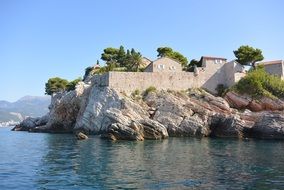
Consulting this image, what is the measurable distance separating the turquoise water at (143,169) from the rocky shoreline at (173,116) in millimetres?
15681

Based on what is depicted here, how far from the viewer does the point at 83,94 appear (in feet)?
250

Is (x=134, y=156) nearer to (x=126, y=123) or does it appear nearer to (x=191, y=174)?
(x=191, y=174)

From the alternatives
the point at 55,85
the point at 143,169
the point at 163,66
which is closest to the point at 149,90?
the point at 163,66

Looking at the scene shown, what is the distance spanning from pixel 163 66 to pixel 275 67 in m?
23.6

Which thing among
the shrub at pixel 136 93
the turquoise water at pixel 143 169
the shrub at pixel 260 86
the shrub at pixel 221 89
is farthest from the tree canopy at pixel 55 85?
the turquoise water at pixel 143 169

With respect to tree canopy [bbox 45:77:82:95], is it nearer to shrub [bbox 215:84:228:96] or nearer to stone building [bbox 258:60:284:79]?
shrub [bbox 215:84:228:96]

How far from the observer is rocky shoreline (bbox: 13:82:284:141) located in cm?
5791

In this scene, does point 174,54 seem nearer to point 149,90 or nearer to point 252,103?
point 149,90

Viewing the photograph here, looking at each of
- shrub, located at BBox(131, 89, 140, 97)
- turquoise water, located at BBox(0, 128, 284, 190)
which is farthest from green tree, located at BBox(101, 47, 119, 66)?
turquoise water, located at BBox(0, 128, 284, 190)

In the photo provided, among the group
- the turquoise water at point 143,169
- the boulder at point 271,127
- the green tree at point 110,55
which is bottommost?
the turquoise water at point 143,169

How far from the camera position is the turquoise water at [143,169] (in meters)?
23.7

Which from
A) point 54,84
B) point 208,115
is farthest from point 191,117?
point 54,84

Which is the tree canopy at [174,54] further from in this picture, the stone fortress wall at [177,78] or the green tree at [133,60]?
the stone fortress wall at [177,78]

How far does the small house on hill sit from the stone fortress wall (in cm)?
212
